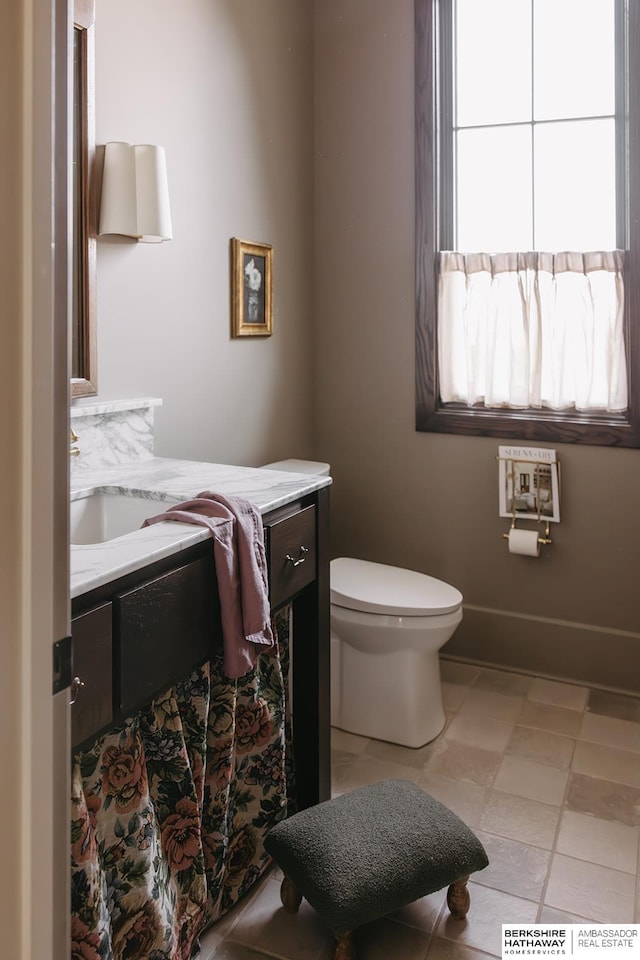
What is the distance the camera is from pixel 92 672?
1.20 m

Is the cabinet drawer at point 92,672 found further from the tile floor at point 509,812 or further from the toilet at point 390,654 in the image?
A: the toilet at point 390,654

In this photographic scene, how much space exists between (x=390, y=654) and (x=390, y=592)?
7.5 inches

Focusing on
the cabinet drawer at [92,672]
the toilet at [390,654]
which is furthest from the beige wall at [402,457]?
the cabinet drawer at [92,672]

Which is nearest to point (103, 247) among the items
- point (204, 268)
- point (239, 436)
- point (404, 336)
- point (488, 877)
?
point (204, 268)

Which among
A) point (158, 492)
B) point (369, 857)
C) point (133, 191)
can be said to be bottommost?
point (369, 857)

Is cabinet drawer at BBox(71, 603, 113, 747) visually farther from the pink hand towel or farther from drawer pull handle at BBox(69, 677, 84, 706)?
the pink hand towel

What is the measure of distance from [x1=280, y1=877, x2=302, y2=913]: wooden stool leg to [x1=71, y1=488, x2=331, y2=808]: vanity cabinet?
0.27m

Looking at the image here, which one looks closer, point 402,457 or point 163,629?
point 163,629

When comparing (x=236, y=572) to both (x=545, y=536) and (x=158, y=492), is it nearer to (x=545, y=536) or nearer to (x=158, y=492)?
(x=158, y=492)

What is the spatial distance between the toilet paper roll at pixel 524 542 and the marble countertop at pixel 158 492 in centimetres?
117

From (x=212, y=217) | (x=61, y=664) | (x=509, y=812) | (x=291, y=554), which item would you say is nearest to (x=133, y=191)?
(x=212, y=217)

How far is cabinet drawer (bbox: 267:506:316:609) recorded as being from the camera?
173 centimetres

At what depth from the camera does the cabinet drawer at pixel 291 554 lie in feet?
5.66

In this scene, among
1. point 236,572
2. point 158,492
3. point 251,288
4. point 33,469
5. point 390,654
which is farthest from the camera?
point 251,288
